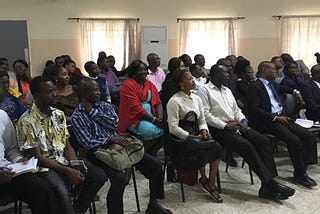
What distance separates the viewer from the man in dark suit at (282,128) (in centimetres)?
358

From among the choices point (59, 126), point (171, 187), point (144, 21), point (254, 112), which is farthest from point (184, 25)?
point (59, 126)

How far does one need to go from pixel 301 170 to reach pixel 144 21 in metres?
5.09

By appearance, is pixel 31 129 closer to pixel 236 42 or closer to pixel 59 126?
pixel 59 126

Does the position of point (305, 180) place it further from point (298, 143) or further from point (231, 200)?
point (231, 200)

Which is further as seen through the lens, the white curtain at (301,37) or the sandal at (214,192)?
the white curtain at (301,37)

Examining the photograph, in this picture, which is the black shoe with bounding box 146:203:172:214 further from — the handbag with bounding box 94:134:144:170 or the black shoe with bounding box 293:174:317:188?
the black shoe with bounding box 293:174:317:188

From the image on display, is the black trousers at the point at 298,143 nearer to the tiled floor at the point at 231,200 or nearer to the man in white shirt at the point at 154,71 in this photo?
the tiled floor at the point at 231,200

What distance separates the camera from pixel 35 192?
2232 millimetres

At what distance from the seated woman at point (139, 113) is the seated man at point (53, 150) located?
78cm

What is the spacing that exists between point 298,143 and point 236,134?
2.21 ft

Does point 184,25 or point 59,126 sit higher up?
point 184,25

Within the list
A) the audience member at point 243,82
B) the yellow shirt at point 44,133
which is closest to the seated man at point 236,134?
the audience member at point 243,82

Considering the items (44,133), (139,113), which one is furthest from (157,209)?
(44,133)

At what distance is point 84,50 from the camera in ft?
24.4
